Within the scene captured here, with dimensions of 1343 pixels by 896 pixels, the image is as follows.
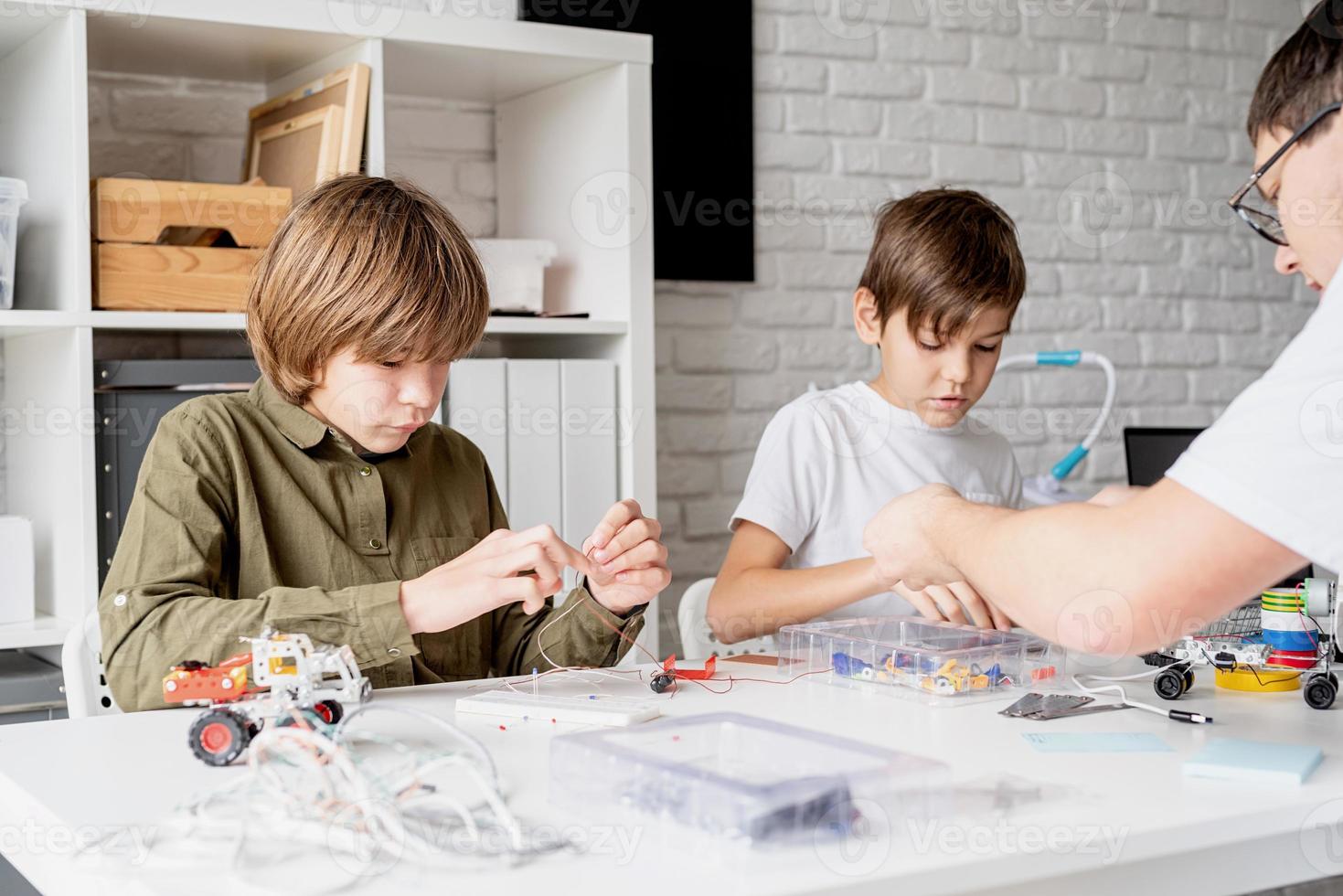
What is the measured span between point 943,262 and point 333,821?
137 centimetres

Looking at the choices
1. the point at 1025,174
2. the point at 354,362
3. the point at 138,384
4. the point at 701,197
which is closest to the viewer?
the point at 354,362

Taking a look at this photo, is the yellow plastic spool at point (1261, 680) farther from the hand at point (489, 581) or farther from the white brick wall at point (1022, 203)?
the white brick wall at point (1022, 203)

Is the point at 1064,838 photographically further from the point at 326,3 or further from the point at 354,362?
the point at 326,3

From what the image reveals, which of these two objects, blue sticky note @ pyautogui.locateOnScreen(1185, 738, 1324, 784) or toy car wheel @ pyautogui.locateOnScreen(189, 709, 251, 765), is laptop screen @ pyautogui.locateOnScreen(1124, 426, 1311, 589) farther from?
toy car wheel @ pyautogui.locateOnScreen(189, 709, 251, 765)

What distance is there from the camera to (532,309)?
2.38m

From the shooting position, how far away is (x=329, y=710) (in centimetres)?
115

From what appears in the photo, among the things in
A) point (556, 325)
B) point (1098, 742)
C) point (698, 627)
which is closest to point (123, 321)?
point (556, 325)

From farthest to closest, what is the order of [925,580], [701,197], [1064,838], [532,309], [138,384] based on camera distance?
[701,197]
[532,309]
[138,384]
[925,580]
[1064,838]

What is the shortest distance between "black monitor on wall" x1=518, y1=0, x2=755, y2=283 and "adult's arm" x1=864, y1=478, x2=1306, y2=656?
1672mm

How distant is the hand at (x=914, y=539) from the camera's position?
1.27 metres

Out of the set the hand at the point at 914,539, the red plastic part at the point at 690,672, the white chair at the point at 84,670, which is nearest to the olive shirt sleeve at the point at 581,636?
the red plastic part at the point at 690,672

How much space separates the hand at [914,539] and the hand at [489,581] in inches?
11.7

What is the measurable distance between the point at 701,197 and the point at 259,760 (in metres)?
2.02

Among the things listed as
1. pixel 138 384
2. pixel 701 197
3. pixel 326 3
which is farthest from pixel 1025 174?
pixel 138 384
